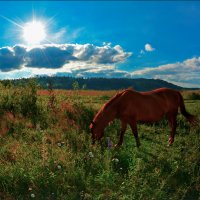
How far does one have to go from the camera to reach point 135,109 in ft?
37.9

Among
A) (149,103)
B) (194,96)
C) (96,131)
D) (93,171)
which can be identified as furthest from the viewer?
(194,96)

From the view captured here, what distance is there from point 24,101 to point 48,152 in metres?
8.87

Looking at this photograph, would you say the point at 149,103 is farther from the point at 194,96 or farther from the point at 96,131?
the point at 194,96

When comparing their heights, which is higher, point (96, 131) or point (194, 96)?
point (194, 96)

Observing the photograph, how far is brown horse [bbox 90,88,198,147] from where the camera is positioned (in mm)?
10820

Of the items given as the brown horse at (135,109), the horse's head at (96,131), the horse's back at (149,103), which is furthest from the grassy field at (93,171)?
the horse's back at (149,103)

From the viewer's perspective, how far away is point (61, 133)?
37.8 feet

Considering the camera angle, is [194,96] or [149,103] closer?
[149,103]

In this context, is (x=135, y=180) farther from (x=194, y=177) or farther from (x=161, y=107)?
(x=161, y=107)

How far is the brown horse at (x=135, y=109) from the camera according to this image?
1082cm

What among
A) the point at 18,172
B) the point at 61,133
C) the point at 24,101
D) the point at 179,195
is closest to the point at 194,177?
the point at 179,195

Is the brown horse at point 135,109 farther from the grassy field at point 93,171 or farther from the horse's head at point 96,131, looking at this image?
the grassy field at point 93,171

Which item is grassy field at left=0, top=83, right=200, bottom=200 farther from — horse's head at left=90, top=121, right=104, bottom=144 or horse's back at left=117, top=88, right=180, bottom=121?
horse's back at left=117, top=88, right=180, bottom=121

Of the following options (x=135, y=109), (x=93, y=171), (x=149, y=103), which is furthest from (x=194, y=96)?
(x=93, y=171)
